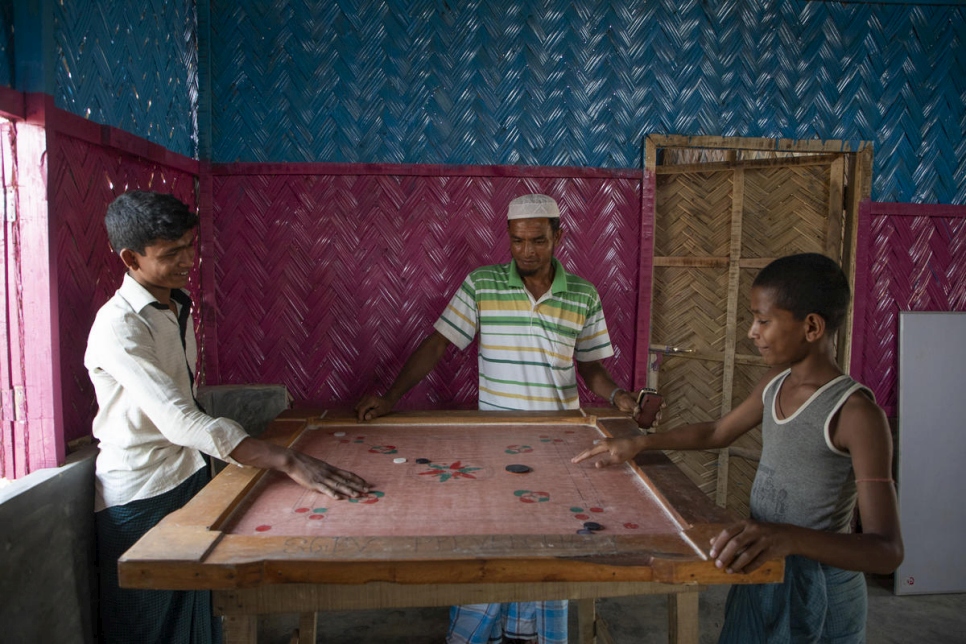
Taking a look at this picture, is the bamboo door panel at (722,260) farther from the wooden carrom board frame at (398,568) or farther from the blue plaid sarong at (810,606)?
the wooden carrom board frame at (398,568)

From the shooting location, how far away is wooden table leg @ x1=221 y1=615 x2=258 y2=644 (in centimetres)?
155

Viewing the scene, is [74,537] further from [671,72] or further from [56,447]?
[671,72]

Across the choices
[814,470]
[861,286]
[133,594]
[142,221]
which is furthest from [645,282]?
[133,594]

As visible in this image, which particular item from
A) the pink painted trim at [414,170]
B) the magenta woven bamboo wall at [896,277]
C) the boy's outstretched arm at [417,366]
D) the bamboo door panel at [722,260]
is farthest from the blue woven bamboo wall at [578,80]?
the boy's outstretched arm at [417,366]

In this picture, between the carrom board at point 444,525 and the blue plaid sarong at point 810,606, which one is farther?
the blue plaid sarong at point 810,606

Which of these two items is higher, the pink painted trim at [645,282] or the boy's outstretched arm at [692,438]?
the pink painted trim at [645,282]

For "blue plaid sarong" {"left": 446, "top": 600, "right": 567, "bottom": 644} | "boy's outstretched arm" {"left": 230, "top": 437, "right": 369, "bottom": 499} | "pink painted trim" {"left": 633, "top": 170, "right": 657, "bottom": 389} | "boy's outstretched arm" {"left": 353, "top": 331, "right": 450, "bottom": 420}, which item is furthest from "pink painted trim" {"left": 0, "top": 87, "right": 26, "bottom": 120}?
"pink painted trim" {"left": 633, "top": 170, "right": 657, "bottom": 389}

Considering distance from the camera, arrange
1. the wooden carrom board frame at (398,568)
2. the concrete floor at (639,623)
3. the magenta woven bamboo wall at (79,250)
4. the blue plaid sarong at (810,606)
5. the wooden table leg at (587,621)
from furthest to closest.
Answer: the concrete floor at (639,623) → the wooden table leg at (587,621) → the magenta woven bamboo wall at (79,250) → the blue plaid sarong at (810,606) → the wooden carrom board frame at (398,568)

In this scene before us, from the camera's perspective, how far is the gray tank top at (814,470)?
1.81 metres

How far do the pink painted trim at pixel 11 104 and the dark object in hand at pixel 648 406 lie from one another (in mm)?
2492

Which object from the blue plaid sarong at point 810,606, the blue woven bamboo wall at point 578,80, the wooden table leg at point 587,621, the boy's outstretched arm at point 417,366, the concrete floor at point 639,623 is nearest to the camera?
the blue plaid sarong at point 810,606

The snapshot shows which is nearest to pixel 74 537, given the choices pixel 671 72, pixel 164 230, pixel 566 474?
pixel 164 230

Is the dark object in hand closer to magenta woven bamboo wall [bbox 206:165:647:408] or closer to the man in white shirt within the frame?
the man in white shirt

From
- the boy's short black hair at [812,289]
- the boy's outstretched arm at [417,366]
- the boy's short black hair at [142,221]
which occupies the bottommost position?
the boy's outstretched arm at [417,366]
